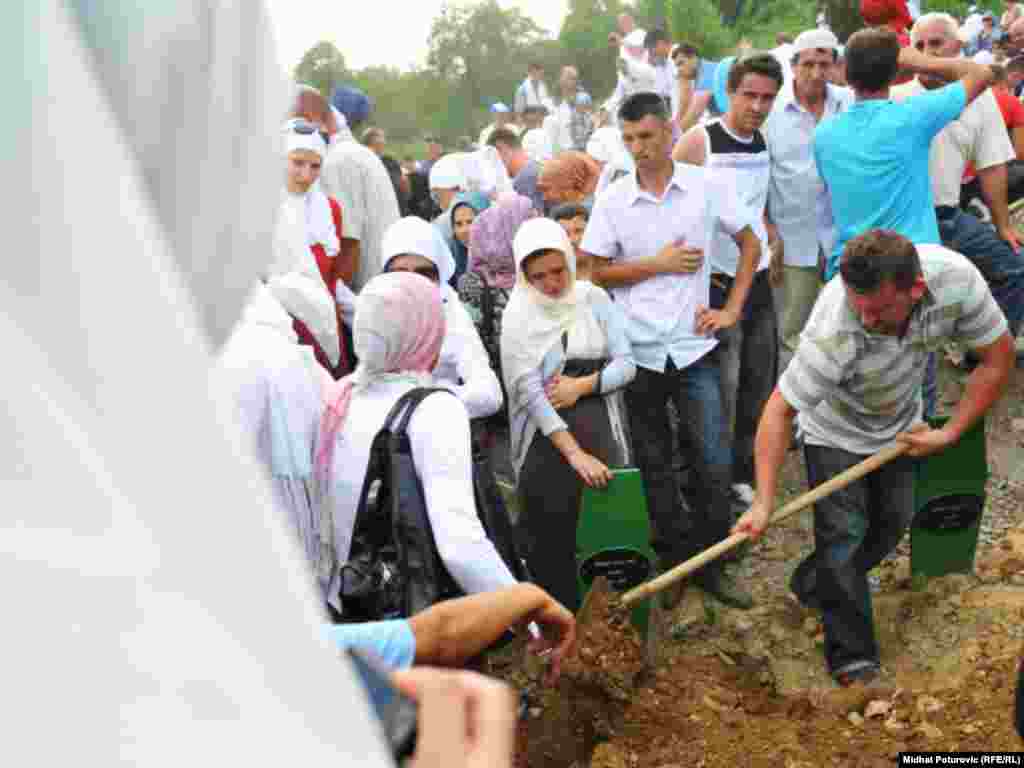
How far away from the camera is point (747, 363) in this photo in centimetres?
Result: 517

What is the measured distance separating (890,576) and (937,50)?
2936mm

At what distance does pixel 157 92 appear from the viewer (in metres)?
0.79

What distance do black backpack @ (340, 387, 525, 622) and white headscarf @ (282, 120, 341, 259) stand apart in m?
2.62

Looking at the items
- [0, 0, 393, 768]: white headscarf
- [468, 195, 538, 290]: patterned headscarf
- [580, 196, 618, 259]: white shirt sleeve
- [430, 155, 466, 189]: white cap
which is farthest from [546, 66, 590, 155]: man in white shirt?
[0, 0, 393, 768]: white headscarf

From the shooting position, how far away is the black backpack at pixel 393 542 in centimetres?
264

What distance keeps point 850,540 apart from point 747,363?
1.26 m

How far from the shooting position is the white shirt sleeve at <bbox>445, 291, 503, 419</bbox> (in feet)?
13.0

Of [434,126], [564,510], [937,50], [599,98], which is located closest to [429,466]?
[564,510]

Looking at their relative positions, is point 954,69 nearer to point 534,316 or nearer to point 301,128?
point 534,316

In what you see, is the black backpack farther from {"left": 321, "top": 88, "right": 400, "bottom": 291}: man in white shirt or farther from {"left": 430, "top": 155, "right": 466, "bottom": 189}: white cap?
{"left": 430, "top": 155, "right": 466, "bottom": 189}: white cap

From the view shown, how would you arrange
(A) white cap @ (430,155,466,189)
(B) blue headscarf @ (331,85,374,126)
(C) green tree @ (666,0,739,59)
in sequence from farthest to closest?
1. (C) green tree @ (666,0,739,59)
2. (A) white cap @ (430,155,466,189)
3. (B) blue headscarf @ (331,85,374,126)

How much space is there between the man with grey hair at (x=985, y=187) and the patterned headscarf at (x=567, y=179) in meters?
1.65

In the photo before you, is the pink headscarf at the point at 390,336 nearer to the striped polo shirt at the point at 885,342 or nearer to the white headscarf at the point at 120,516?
the striped polo shirt at the point at 885,342

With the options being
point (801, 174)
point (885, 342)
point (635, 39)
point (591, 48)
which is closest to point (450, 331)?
point (885, 342)
